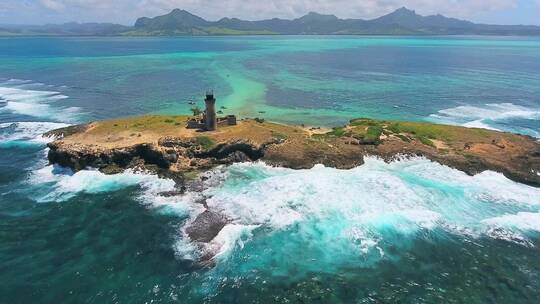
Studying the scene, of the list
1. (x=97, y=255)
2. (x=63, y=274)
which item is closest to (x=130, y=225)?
(x=97, y=255)

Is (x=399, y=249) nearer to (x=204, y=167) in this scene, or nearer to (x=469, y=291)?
(x=469, y=291)

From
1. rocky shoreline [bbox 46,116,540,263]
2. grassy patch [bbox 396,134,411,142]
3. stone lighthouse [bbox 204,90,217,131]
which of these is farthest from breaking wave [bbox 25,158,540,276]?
stone lighthouse [bbox 204,90,217,131]

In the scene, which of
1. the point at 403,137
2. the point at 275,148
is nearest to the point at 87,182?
the point at 275,148

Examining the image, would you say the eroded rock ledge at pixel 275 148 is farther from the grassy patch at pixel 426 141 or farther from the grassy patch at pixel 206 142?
the grassy patch at pixel 206 142

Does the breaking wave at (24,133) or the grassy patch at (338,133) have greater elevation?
the grassy patch at (338,133)

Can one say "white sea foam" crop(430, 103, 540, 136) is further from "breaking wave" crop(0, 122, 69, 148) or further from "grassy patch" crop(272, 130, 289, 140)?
"breaking wave" crop(0, 122, 69, 148)

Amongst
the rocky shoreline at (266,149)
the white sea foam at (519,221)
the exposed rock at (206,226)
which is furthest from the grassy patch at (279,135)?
the white sea foam at (519,221)
